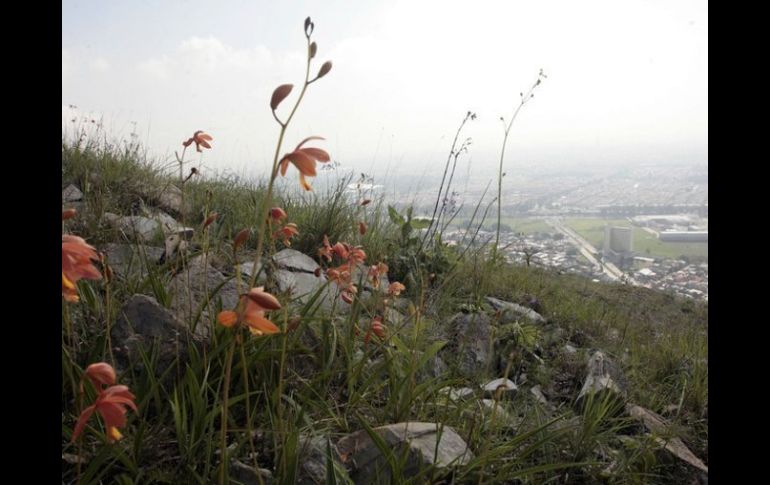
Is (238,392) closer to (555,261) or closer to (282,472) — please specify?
(282,472)

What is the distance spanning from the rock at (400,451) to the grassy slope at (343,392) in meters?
0.07

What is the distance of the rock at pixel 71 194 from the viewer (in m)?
3.58

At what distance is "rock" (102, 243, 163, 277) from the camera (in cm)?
252

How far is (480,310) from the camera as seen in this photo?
11.2 ft

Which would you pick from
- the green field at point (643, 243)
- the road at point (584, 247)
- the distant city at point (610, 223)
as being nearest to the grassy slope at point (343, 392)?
the distant city at point (610, 223)

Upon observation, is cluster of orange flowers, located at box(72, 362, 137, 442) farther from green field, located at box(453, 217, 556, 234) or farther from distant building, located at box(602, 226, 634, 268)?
distant building, located at box(602, 226, 634, 268)

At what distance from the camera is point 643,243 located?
676cm

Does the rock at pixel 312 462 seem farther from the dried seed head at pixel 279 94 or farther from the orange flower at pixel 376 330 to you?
the dried seed head at pixel 279 94

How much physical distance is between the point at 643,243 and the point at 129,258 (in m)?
6.10

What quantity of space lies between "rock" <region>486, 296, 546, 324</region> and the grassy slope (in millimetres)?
147

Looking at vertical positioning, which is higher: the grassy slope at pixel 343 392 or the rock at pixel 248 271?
the rock at pixel 248 271

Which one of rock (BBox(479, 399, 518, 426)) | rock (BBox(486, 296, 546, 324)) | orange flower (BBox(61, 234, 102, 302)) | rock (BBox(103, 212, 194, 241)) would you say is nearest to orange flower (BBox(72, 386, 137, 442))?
orange flower (BBox(61, 234, 102, 302))
